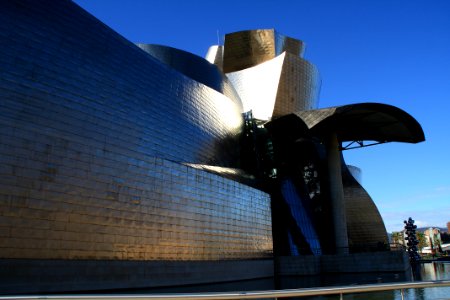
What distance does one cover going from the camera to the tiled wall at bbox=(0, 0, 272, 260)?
1157 cm

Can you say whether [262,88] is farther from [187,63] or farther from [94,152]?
[94,152]

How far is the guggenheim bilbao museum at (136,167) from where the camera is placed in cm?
1168

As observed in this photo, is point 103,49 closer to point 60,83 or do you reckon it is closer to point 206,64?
point 60,83

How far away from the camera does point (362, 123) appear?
26.3m

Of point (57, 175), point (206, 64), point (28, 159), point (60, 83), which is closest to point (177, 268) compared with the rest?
point (57, 175)

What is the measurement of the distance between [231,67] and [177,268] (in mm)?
24528

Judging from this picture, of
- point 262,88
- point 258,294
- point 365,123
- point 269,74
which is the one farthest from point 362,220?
point 258,294

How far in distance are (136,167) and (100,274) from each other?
4.08 meters

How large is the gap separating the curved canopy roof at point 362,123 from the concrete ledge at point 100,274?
996cm

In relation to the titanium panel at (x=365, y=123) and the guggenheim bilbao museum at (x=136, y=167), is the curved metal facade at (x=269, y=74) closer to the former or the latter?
the guggenheim bilbao museum at (x=136, y=167)

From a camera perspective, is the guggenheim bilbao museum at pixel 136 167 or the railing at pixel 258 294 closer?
the railing at pixel 258 294

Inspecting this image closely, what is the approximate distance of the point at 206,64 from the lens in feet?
84.5

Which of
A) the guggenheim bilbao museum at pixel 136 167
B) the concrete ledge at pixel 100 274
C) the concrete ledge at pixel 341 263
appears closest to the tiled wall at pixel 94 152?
the guggenheim bilbao museum at pixel 136 167

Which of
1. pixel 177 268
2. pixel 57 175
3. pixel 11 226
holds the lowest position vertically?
pixel 177 268
